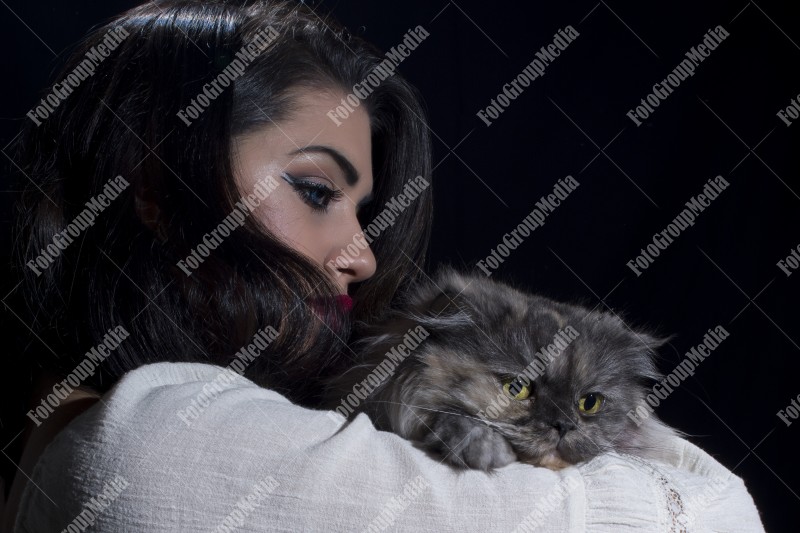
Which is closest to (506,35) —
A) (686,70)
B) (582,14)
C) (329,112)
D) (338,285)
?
(582,14)

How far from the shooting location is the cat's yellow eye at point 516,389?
51.7 inches

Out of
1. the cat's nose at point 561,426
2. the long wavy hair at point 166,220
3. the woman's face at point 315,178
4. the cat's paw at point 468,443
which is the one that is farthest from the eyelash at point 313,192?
the cat's nose at point 561,426

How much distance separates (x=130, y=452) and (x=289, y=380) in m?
0.53

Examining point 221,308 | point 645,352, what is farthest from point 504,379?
point 221,308

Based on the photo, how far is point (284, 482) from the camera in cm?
93

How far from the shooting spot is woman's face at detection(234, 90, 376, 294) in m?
1.41

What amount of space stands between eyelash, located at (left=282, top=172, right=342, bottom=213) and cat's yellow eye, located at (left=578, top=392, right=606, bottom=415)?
619 mm

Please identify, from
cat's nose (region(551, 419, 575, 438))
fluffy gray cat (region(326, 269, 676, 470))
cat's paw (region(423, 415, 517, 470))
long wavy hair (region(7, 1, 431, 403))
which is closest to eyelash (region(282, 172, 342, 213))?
long wavy hair (region(7, 1, 431, 403))

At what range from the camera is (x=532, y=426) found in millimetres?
1277

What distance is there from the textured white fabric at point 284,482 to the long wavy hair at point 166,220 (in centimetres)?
29

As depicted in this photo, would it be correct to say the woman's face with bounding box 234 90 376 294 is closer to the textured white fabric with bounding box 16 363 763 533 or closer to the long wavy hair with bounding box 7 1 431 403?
the long wavy hair with bounding box 7 1 431 403

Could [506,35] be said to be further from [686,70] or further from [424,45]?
[686,70]

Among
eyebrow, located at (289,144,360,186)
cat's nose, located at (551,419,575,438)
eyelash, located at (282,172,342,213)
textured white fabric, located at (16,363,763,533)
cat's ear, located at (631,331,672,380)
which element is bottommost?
textured white fabric, located at (16,363,763,533)

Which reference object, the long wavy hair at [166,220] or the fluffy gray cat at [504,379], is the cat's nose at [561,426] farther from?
the long wavy hair at [166,220]
